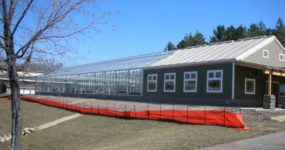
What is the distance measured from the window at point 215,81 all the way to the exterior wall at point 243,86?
49.0 inches

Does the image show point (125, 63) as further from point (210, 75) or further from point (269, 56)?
point (269, 56)

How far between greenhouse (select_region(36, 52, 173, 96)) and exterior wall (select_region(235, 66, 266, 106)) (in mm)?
11001

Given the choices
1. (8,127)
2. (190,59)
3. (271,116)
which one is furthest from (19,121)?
(190,59)

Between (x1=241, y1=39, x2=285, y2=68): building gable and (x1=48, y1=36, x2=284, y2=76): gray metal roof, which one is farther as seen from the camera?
(x1=241, y1=39, x2=285, y2=68): building gable

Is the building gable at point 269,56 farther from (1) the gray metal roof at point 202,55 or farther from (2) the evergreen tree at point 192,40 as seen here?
(2) the evergreen tree at point 192,40

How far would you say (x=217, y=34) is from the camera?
79.2 m

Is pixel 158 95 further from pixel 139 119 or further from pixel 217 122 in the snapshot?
pixel 217 122

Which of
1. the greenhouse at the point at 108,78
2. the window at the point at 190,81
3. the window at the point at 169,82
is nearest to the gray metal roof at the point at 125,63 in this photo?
the greenhouse at the point at 108,78

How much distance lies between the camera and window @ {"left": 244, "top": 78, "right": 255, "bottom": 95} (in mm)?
29245

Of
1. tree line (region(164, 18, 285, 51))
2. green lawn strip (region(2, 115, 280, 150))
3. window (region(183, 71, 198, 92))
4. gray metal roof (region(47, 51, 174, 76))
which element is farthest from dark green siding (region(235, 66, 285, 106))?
tree line (region(164, 18, 285, 51))

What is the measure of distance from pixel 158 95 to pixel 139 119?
36.7 ft

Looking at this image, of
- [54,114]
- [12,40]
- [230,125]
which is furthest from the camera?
[54,114]

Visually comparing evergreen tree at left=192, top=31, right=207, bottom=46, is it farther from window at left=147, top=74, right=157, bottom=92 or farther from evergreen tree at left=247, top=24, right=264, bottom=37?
window at left=147, top=74, right=157, bottom=92

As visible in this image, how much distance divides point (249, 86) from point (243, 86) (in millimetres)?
933
